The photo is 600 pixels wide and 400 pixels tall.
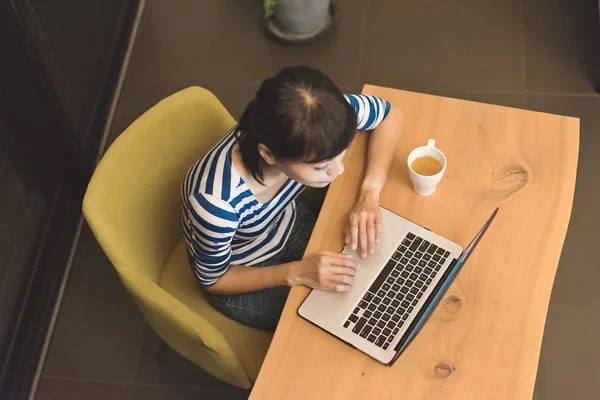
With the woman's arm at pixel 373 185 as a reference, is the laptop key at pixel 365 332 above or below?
below

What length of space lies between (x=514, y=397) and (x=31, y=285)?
1602 millimetres

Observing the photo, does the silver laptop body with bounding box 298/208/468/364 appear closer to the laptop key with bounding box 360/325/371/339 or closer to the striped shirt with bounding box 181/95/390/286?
the laptop key with bounding box 360/325/371/339

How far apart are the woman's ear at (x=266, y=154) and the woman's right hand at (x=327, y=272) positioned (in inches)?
8.6

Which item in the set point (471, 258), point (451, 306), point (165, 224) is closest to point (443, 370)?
point (451, 306)

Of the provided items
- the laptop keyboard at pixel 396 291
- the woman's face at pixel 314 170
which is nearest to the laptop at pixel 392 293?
the laptop keyboard at pixel 396 291

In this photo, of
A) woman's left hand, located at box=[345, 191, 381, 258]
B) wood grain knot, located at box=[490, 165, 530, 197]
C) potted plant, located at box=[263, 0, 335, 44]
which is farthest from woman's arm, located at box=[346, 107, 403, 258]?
potted plant, located at box=[263, 0, 335, 44]

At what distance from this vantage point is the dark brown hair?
1.11 meters

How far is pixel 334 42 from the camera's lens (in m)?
2.66

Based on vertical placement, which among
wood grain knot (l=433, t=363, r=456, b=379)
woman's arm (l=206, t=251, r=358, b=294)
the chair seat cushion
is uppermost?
woman's arm (l=206, t=251, r=358, b=294)

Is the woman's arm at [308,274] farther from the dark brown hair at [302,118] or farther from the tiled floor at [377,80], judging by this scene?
the tiled floor at [377,80]

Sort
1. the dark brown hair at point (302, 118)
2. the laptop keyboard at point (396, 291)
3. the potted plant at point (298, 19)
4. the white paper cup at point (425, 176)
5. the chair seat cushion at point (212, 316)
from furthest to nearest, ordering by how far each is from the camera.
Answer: the potted plant at point (298, 19)
the chair seat cushion at point (212, 316)
the white paper cup at point (425, 176)
the laptop keyboard at point (396, 291)
the dark brown hair at point (302, 118)

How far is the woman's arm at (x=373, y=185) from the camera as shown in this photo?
1.29 m

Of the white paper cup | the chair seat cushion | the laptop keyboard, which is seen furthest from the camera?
the chair seat cushion

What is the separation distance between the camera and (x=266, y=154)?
1184 mm
